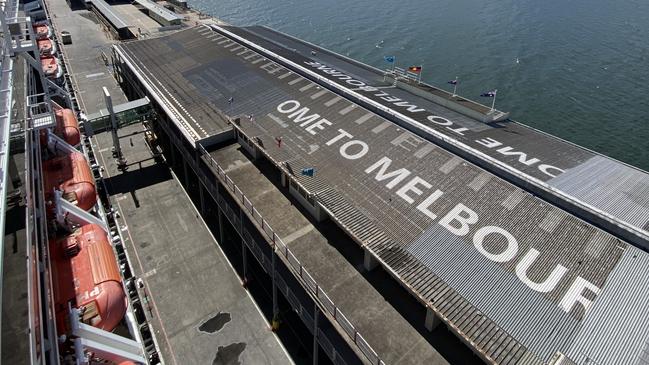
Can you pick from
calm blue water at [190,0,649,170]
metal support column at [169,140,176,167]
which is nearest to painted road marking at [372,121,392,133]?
metal support column at [169,140,176,167]

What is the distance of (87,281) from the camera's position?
968 inches

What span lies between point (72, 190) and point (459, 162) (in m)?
32.2

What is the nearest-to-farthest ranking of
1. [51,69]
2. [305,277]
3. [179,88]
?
[305,277] < [179,88] < [51,69]

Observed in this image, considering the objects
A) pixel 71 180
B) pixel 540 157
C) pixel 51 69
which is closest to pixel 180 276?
pixel 71 180

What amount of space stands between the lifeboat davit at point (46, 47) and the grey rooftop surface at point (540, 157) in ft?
175

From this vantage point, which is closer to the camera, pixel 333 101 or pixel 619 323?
pixel 619 323

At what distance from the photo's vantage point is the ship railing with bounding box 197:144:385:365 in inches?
961

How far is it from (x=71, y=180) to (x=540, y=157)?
41725 millimetres

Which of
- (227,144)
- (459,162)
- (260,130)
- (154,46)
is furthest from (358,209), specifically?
(154,46)

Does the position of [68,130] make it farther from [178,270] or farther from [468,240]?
[468,240]

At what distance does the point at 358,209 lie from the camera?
1294 inches

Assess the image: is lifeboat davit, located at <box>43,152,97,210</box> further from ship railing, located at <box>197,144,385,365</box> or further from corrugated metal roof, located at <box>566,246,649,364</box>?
corrugated metal roof, located at <box>566,246,649,364</box>

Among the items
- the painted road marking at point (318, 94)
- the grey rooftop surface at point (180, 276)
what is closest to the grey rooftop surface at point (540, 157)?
the painted road marking at point (318, 94)

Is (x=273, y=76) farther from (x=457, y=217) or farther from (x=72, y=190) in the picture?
(x=457, y=217)
